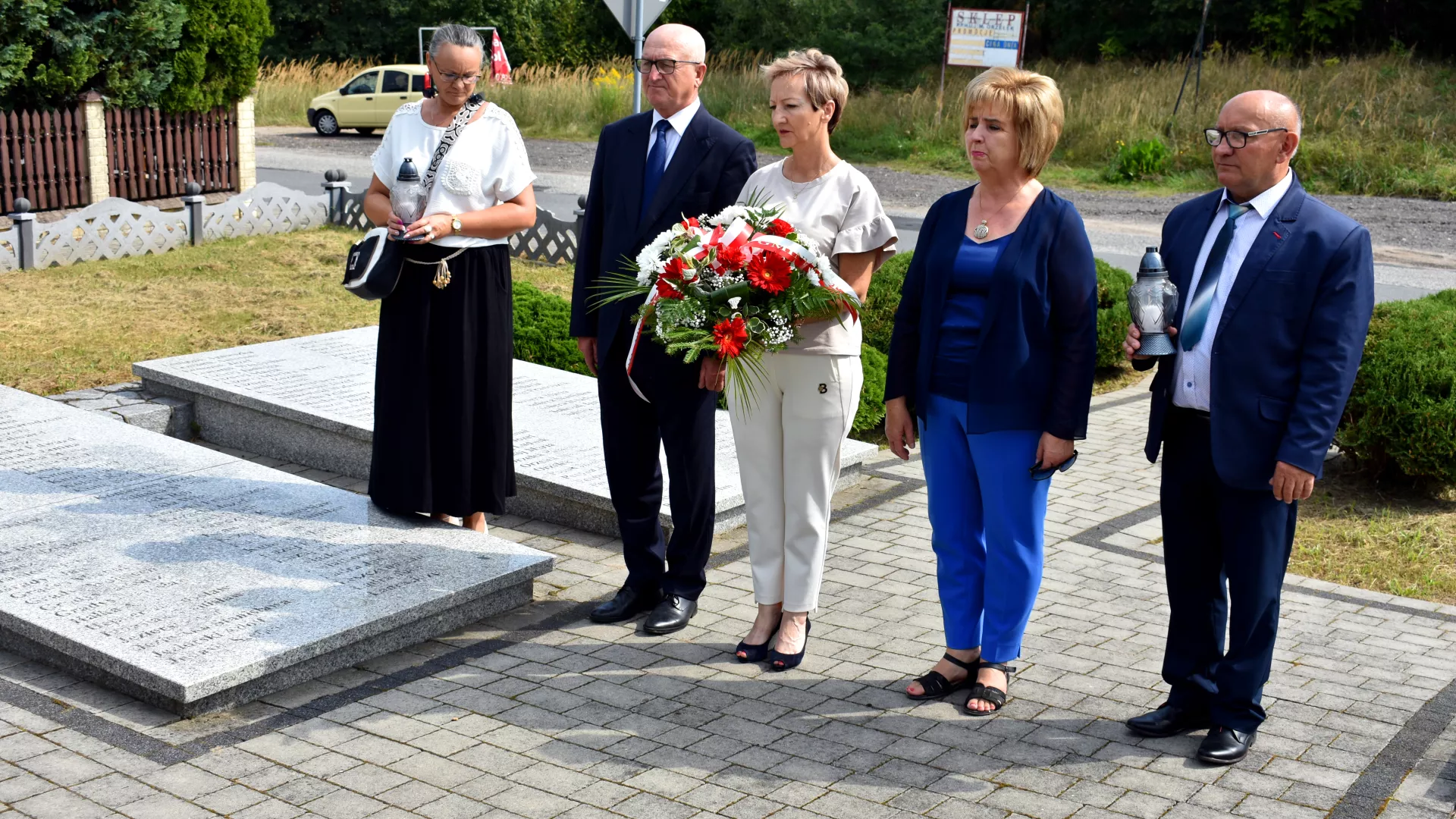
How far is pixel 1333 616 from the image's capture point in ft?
18.7

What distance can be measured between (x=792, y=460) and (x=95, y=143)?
46.6 ft

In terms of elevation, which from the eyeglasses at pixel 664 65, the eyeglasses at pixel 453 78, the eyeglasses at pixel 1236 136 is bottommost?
the eyeglasses at pixel 1236 136

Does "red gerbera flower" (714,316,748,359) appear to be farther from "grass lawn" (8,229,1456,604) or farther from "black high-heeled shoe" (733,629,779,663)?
"grass lawn" (8,229,1456,604)

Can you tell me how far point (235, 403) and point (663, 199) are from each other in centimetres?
374

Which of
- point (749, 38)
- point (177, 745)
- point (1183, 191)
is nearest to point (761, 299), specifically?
point (177, 745)

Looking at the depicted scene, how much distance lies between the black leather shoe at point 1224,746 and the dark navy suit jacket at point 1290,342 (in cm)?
82

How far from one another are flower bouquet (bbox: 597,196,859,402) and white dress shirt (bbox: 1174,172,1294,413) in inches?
43.0

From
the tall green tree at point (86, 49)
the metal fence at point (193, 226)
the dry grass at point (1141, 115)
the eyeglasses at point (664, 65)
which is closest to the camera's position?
the eyeglasses at point (664, 65)

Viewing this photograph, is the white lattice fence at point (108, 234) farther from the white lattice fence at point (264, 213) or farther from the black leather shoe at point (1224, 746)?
the black leather shoe at point (1224, 746)

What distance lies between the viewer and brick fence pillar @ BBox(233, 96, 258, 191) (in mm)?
18234

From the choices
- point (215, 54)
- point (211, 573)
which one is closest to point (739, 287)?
point (211, 573)

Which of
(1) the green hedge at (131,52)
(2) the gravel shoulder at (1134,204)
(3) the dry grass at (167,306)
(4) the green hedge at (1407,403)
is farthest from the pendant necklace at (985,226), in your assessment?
(1) the green hedge at (131,52)

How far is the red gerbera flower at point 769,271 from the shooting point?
14.6ft

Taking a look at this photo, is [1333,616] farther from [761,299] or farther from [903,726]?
[761,299]
